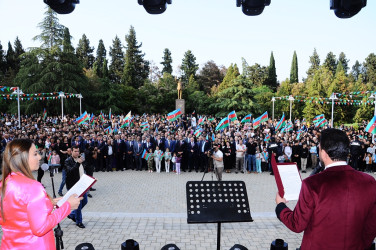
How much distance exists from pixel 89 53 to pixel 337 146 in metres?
78.9

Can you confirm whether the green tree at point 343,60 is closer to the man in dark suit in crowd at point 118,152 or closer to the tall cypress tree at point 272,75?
the tall cypress tree at point 272,75

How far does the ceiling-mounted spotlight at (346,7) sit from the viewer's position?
5.30m

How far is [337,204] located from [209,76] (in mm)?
58163

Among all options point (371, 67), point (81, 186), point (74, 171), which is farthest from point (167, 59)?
point (81, 186)

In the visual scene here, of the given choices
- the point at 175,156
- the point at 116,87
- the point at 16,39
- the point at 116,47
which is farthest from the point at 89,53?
the point at 175,156

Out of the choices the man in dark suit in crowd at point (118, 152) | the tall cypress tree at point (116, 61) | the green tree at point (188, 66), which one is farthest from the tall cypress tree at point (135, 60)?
the man in dark suit in crowd at point (118, 152)

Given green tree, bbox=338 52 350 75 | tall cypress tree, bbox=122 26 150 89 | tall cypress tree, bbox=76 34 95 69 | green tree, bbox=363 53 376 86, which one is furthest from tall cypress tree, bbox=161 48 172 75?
green tree, bbox=338 52 350 75

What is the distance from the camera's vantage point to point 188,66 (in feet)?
202

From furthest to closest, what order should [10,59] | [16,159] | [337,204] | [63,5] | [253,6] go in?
[10,59] < [253,6] < [63,5] < [16,159] < [337,204]

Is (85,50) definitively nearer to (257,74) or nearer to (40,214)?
(257,74)

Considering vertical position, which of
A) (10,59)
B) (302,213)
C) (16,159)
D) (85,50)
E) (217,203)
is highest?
(85,50)

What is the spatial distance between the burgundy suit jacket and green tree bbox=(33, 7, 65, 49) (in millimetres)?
42883

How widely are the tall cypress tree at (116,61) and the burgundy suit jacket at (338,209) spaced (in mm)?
63823

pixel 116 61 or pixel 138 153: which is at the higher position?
pixel 116 61
